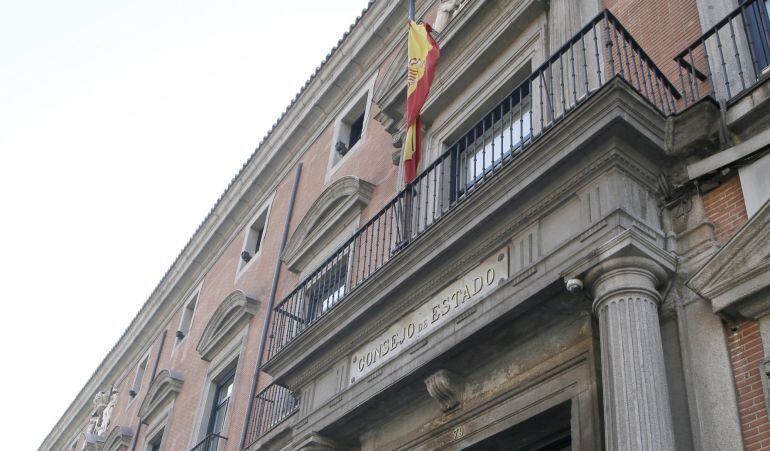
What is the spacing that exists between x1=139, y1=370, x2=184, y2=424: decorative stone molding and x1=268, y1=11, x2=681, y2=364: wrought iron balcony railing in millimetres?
7414

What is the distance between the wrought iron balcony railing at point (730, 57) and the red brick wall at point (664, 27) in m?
0.24

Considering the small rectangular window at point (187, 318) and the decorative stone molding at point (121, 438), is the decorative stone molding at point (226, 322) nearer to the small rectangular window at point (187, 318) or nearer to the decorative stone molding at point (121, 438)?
the small rectangular window at point (187, 318)

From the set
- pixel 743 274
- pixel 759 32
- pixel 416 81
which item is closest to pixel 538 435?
pixel 743 274

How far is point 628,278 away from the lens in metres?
6.20

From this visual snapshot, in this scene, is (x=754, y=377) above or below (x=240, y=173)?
below

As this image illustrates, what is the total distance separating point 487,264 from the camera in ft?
25.8

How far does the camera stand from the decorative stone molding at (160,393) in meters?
18.8

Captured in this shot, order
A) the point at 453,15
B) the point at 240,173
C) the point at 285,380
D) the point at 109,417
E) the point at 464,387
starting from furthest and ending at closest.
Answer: the point at 109,417
the point at 240,173
the point at 453,15
the point at 285,380
the point at 464,387

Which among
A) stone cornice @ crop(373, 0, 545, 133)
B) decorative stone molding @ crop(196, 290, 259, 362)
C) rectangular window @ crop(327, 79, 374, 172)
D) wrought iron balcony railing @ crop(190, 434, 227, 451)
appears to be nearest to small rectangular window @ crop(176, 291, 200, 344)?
decorative stone molding @ crop(196, 290, 259, 362)

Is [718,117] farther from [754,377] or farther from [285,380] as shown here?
[285,380]

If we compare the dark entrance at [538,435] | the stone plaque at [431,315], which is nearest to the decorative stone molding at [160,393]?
the stone plaque at [431,315]

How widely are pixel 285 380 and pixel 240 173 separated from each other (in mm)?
9573

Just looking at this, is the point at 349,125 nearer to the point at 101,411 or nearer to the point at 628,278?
the point at 628,278

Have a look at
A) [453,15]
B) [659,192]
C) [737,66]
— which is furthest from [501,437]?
[453,15]
